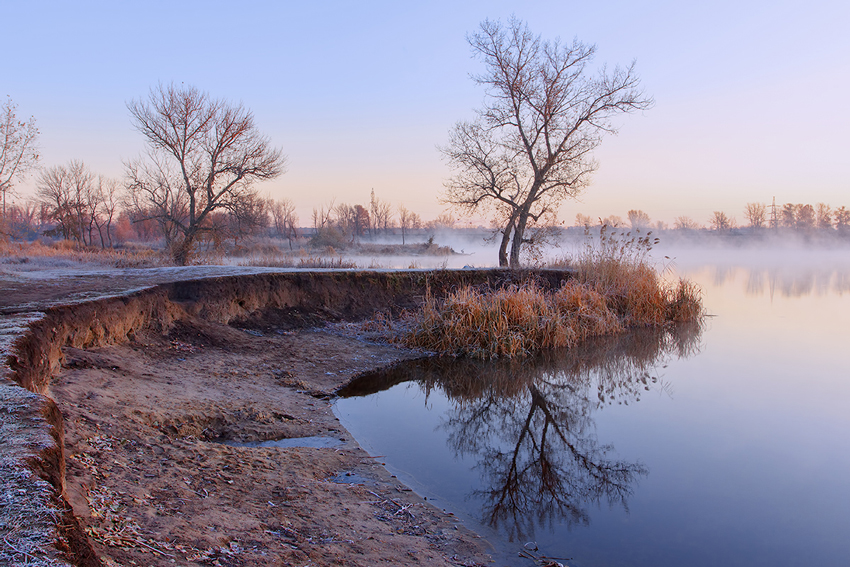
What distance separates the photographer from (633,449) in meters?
5.72

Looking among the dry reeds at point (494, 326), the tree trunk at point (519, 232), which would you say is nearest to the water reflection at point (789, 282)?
the tree trunk at point (519, 232)

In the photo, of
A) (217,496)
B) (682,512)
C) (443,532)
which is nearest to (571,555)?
(443,532)

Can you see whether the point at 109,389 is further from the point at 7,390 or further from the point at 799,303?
the point at 799,303

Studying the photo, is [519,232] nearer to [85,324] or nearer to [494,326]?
[494,326]

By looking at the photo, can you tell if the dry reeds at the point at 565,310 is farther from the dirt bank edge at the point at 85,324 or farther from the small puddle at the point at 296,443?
the small puddle at the point at 296,443

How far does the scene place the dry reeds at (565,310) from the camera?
1007 cm

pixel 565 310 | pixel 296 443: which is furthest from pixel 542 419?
pixel 565 310

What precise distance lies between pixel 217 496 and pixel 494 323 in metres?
7.26

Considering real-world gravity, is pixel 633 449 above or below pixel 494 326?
below

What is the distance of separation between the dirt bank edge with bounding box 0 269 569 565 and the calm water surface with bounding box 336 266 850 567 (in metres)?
2.74

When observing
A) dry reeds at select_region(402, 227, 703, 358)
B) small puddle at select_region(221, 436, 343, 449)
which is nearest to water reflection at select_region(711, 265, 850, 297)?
dry reeds at select_region(402, 227, 703, 358)

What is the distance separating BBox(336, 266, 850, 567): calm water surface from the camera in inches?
156

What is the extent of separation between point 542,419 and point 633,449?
1285 millimetres

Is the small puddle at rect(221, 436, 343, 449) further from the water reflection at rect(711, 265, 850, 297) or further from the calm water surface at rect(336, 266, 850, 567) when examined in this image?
the water reflection at rect(711, 265, 850, 297)
